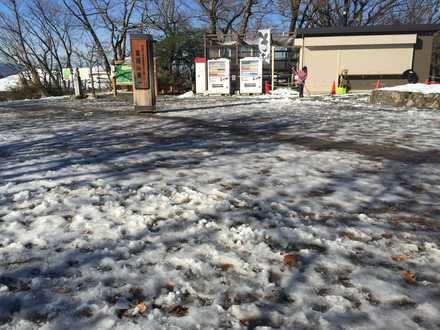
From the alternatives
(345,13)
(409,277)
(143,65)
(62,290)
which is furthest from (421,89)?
(345,13)

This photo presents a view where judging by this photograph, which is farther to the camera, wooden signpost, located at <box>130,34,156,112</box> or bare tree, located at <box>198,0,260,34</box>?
bare tree, located at <box>198,0,260,34</box>

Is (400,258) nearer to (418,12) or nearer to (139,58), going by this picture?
(139,58)

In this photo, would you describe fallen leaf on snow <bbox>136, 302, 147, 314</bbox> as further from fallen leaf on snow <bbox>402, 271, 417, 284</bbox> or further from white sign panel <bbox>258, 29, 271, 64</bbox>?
white sign panel <bbox>258, 29, 271, 64</bbox>

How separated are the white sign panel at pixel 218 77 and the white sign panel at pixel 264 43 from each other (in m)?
2.17

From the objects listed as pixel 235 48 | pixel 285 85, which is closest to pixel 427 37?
pixel 285 85

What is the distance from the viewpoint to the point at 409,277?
8.00ft

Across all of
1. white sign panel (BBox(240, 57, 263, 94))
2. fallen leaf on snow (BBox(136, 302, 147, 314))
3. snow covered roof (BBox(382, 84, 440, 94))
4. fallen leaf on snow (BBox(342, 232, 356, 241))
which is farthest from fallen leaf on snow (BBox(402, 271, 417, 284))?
white sign panel (BBox(240, 57, 263, 94))

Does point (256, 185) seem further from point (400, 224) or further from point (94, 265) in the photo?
point (94, 265)

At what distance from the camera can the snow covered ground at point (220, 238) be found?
2123mm

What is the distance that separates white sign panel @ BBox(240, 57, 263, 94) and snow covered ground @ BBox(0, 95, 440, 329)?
16.1 meters

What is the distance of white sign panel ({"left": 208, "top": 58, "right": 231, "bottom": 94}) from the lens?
21.8m

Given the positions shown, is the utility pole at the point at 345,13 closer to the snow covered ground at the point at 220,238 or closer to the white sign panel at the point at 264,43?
the white sign panel at the point at 264,43

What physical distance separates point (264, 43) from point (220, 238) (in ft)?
65.2

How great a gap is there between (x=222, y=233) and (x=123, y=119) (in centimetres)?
829
